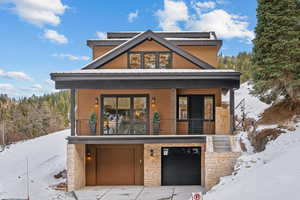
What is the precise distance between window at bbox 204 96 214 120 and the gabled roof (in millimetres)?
1867

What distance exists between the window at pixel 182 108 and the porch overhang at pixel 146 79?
81.5 inches

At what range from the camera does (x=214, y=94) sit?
1534cm

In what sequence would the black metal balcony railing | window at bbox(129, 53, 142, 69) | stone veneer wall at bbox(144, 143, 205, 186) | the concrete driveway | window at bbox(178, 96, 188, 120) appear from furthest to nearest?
window at bbox(129, 53, 142, 69)
window at bbox(178, 96, 188, 120)
stone veneer wall at bbox(144, 143, 205, 186)
the black metal balcony railing
the concrete driveway

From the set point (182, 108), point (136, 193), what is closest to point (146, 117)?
point (182, 108)

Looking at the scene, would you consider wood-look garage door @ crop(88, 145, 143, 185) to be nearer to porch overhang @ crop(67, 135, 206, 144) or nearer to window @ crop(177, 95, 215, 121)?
porch overhang @ crop(67, 135, 206, 144)

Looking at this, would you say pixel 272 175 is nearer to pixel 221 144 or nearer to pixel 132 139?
pixel 221 144

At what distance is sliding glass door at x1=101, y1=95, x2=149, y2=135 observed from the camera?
14250 mm

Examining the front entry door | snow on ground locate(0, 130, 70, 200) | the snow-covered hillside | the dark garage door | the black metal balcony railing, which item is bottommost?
snow on ground locate(0, 130, 70, 200)

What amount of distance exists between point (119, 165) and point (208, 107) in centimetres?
621

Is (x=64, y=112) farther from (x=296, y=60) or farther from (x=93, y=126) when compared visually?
(x=296, y=60)

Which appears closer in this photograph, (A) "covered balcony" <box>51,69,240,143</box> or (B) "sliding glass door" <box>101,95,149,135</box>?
(A) "covered balcony" <box>51,69,240,143</box>

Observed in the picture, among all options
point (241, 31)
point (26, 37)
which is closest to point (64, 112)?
point (26, 37)

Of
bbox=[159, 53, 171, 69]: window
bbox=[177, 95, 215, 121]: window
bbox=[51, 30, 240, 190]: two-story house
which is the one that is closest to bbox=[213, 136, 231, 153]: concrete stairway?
bbox=[51, 30, 240, 190]: two-story house

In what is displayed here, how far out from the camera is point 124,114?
47.9 ft
